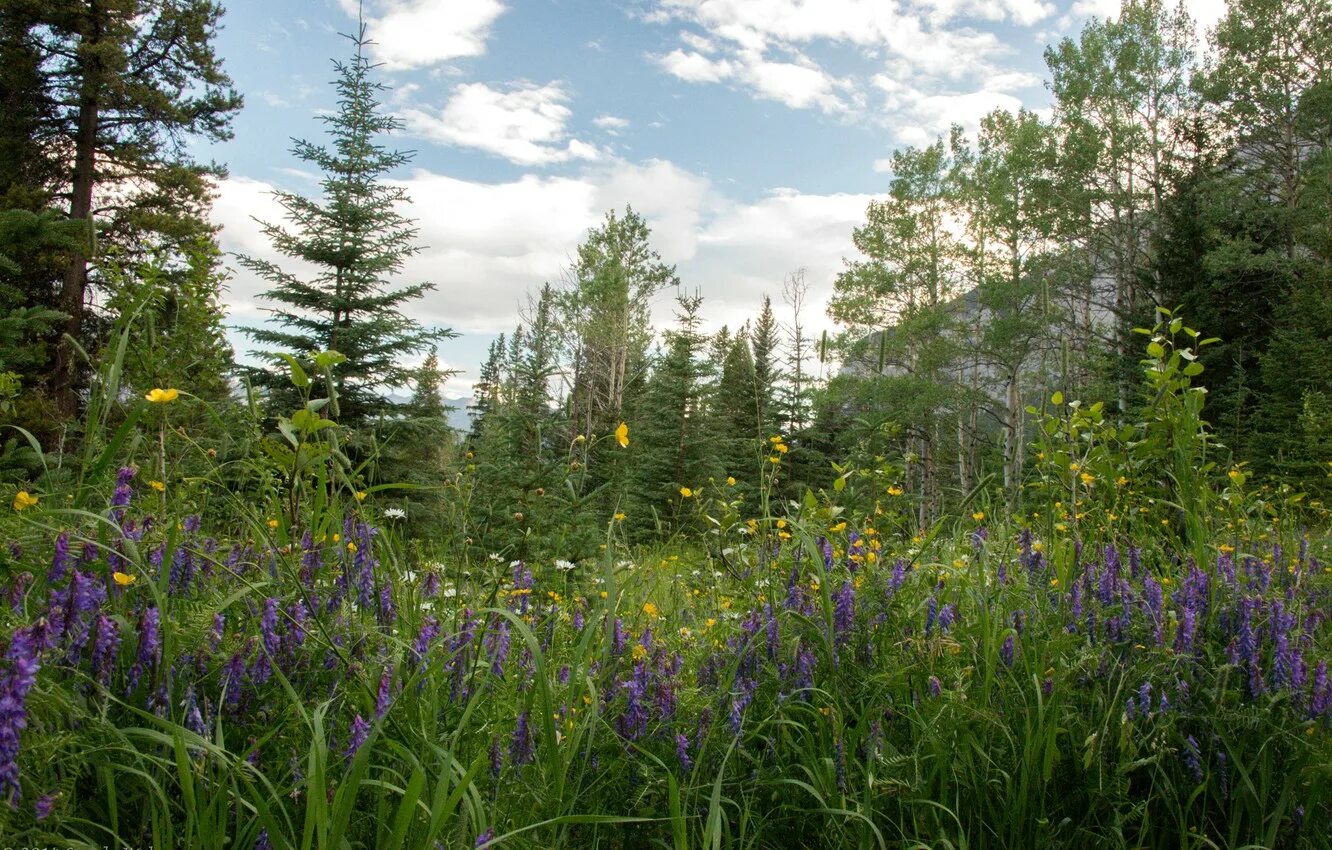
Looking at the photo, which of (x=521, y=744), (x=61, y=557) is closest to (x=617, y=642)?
(x=521, y=744)

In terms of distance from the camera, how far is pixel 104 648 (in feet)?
3.56

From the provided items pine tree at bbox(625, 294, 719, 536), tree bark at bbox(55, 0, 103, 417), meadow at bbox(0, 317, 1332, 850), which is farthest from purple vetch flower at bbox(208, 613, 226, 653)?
tree bark at bbox(55, 0, 103, 417)

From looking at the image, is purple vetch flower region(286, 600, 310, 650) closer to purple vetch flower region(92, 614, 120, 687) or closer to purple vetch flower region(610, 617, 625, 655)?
purple vetch flower region(92, 614, 120, 687)

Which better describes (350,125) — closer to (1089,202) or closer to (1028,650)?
(1028,650)

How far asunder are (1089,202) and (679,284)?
1390 centimetres

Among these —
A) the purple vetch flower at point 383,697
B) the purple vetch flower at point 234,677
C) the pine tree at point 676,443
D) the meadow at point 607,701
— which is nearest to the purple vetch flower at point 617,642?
the meadow at point 607,701

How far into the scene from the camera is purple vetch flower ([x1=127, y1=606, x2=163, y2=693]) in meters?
1.14

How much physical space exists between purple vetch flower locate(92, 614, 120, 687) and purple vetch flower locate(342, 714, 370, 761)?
0.36 metres

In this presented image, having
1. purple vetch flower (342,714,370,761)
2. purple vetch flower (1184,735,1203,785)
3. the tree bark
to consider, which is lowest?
purple vetch flower (1184,735,1203,785)

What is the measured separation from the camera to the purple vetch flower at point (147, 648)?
3.75 feet

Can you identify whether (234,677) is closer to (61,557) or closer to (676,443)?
(61,557)

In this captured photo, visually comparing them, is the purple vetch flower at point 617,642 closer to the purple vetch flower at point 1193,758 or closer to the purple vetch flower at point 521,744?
Result: the purple vetch flower at point 521,744

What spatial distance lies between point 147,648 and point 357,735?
1.14ft

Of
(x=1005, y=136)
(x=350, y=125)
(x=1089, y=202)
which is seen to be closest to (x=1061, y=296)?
(x=1089, y=202)
